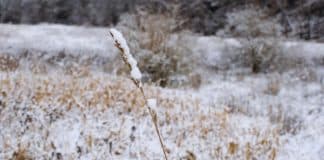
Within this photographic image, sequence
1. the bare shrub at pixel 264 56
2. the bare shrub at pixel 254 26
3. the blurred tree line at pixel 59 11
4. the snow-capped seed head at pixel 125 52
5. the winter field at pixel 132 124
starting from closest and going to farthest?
the snow-capped seed head at pixel 125 52
the winter field at pixel 132 124
the bare shrub at pixel 264 56
the bare shrub at pixel 254 26
the blurred tree line at pixel 59 11

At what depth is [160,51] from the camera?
11766 mm

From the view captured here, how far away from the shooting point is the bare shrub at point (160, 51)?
11.6 metres

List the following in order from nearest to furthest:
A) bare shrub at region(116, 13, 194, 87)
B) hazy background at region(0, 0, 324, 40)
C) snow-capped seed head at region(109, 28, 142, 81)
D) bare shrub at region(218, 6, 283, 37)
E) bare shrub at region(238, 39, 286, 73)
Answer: snow-capped seed head at region(109, 28, 142, 81) < bare shrub at region(116, 13, 194, 87) < bare shrub at region(238, 39, 286, 73) < bare shrub at region(218, 6, 283, 37) < hazy background at region(0, 0, 324, 40)

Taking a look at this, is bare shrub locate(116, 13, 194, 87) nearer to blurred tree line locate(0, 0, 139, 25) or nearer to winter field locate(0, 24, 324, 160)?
winter field locate(0, 24, 324, 160)

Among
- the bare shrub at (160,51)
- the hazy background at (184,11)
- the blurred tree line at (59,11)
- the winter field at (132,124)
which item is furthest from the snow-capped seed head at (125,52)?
the blurred tree line at (59,11)

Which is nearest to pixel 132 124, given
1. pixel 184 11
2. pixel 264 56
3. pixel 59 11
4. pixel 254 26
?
pixel 264 56

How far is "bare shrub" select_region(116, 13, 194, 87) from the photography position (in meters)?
11.6

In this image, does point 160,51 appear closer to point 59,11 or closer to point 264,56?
point 264,56

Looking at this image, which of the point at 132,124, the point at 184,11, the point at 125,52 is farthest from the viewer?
the point at 184,11

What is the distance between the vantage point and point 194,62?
1290 cm

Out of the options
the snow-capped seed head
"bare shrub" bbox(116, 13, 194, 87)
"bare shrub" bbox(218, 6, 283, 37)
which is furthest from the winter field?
"bare shrub" bbox(218, 6, 283, 37)

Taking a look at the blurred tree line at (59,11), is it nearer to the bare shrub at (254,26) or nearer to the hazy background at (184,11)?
the hazy background at (184,11)

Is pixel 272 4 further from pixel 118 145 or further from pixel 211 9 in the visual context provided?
pixel 118 145

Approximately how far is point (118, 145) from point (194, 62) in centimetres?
859
